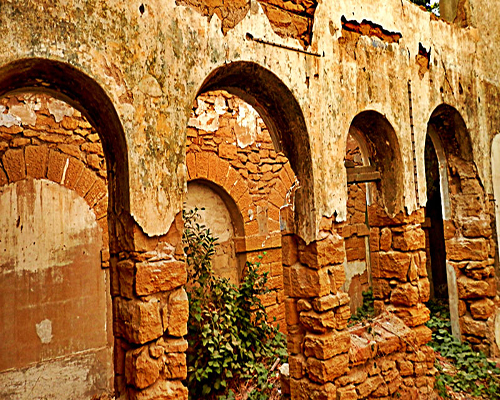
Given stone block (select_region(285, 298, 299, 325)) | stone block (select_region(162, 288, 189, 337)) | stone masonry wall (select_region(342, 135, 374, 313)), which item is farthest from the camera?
stone masonry wall (select_region(342, 135, 374, 313))

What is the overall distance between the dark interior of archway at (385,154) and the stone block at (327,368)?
6.18ft

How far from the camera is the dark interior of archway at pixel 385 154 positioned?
4.82 meters

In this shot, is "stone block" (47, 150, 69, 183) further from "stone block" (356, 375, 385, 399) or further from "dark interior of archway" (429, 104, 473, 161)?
"dark interior of archway" (429, 104, 473, 161)

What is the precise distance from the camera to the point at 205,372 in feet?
15.5

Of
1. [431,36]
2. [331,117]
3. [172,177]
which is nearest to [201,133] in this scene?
[331,117]

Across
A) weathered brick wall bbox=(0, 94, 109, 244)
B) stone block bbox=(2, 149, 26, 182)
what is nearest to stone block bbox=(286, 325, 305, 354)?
weathered brick wall bbox=(0, 94, 109, 244)

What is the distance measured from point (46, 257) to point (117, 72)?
8.99ft

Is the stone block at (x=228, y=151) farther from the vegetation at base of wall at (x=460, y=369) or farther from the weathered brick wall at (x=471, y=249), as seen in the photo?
the vegetation at base of wall at (x=460, y=369)

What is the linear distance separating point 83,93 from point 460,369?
5489mm

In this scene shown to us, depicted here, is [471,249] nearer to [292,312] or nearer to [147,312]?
[292,312]

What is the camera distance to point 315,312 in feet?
13.0

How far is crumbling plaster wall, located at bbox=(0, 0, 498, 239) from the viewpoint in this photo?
109 inches

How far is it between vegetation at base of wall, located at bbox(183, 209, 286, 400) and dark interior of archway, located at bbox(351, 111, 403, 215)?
209cm

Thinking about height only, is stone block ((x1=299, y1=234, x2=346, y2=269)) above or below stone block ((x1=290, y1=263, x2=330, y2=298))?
above
